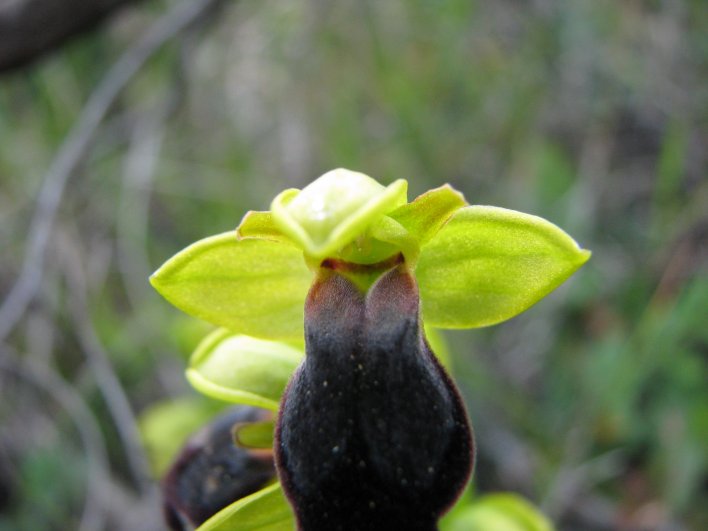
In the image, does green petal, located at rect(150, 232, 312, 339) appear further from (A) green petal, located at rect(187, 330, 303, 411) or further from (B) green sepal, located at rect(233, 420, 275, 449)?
(B) green sepal, located at rect(233, 420, 275, 449)

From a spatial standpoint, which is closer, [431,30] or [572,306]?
[572,306]

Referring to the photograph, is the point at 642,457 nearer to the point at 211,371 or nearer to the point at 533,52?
the point at 533,52

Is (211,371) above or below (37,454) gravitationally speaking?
above

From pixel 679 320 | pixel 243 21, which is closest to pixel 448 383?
pixel 679 320

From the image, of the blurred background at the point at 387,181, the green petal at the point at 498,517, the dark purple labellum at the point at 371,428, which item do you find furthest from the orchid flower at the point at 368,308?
the blurred background at the point at 387,181

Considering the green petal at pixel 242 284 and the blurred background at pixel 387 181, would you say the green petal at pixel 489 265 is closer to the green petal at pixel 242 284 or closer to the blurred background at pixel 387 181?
the green petal at pixel 242 284

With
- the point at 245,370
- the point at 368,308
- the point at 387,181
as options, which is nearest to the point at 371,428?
the point at 368,308
